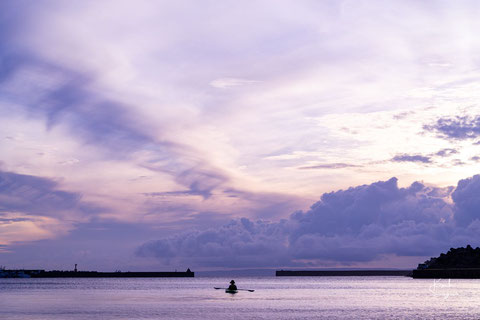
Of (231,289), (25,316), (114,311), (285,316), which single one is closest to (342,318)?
(285,316)

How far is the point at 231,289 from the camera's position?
154625 mm

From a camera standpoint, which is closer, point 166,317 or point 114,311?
point 166,317

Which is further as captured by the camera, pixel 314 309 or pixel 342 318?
pixel 314 309

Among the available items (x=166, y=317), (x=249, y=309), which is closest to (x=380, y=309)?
(x=249, y=309)

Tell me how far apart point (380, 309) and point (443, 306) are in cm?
1371

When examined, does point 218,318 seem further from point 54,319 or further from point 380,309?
point 380,309

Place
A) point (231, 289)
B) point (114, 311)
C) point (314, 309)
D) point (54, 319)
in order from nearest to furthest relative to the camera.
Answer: point (54, 319)
point (114, 311)
point (314, 309)
point (231, 289)

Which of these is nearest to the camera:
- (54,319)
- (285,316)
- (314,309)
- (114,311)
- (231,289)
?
(54,319)

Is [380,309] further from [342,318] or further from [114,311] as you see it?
[114,311]

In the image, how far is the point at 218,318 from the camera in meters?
86.2

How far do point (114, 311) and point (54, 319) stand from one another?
1527 cm

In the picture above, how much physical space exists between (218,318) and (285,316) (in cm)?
1042

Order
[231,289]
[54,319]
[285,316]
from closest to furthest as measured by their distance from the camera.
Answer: [54,319]
[285,316]
[231,289]

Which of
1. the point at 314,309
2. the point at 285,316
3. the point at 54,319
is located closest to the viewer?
the point at 54,319
